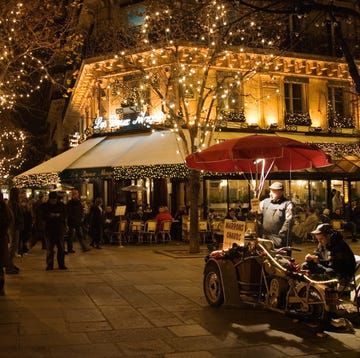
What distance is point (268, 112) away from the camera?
72.9 ft

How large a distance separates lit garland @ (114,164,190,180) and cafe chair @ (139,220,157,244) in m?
1.66

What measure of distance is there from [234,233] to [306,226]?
10.2m

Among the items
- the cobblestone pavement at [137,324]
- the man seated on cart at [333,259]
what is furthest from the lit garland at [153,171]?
the man seated on cart at [333,259]

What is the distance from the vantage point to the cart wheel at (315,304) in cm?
673

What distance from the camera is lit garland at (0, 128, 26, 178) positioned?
36.5 m

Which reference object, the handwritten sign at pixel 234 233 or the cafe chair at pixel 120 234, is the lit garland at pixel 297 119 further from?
the handwritten sign at pixel 234 233

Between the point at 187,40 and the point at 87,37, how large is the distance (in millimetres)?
5525

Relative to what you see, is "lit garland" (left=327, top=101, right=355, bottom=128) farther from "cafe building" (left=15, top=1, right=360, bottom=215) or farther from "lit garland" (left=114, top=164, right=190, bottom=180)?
"lit garland" (left=114, top=164, right=190, bottom=180)

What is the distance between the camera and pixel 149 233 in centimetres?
1916

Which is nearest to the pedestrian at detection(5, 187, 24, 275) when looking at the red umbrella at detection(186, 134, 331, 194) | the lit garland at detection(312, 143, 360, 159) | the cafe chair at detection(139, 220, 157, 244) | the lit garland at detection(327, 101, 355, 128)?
the red umbrella at detection(186, 134, 331, 194)

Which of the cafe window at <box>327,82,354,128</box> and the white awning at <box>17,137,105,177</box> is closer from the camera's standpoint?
the white awning at <box>17,137,105,177</box>

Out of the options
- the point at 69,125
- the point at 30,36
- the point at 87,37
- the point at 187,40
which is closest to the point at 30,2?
the point at 30,36

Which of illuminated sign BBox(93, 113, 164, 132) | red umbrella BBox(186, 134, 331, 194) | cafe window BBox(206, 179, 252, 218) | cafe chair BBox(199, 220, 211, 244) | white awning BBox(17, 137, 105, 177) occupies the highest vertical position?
illuminated sign BBox(93, 113, 164, 132)

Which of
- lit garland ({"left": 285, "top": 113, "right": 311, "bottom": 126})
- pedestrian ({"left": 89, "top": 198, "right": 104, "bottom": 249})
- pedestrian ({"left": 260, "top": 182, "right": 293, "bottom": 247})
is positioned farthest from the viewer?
lit garland ({"left": 285, "top": 113, "right": 311, "bottom": 126})
